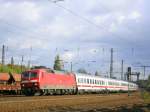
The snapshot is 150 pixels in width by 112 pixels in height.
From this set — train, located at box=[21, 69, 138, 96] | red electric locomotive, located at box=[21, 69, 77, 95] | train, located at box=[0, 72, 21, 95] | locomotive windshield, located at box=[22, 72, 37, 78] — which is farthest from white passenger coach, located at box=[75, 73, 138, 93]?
locomotive windshield, located at box=[22, 72, 37, 78]

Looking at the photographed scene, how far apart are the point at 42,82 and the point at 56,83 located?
4.35m

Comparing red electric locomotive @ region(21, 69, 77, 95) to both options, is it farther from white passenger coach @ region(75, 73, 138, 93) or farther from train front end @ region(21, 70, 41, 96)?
white passenger coach @ region(75, 73, 138, 93)

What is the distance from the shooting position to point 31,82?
45.8 m

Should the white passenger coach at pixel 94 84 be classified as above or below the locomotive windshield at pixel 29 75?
below

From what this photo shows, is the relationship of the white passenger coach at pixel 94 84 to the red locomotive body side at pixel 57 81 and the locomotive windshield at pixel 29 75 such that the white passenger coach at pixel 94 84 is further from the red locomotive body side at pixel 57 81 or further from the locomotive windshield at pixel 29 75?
the locomotive windshield at pixel 29 75

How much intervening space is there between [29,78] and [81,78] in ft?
54.4

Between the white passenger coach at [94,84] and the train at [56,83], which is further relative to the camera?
the white passenger coach at [94,84]

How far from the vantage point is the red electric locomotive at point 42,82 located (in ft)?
150

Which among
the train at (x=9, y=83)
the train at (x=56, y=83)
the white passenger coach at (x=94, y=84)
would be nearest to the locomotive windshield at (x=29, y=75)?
the train at (x=56, y=83)

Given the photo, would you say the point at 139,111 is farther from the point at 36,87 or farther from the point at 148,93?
the point at 36,87

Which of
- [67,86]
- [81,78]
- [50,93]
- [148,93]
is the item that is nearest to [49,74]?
[50,93]

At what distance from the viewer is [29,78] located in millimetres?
46312

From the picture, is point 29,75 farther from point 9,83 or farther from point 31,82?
point 9,83

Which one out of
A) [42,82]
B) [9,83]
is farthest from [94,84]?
[42,82]
